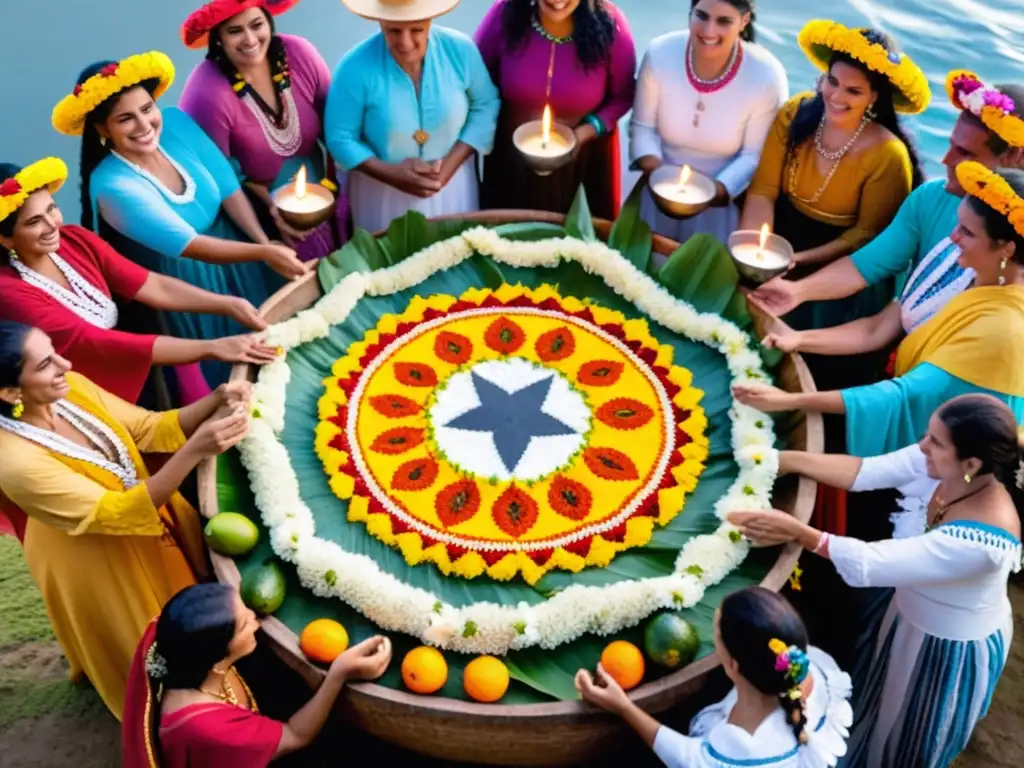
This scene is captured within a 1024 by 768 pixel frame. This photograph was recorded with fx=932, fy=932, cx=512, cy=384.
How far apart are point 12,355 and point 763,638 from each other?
75.0 inches

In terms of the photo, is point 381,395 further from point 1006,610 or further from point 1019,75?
point 1019,75

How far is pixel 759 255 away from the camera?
10.2 ft

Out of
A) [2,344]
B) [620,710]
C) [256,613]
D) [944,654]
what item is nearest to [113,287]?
[2,344]

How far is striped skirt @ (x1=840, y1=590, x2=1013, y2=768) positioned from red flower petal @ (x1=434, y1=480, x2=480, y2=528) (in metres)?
1.23

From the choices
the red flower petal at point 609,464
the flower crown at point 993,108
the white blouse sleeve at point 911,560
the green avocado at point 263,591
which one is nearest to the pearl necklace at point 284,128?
the red flower petal at point 609,464

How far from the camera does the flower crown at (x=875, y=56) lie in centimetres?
314

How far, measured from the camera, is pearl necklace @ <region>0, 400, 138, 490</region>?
7.97ft

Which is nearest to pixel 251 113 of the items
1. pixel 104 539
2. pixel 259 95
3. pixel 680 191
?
pixel 259 95

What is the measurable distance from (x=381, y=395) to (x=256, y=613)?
0.87 meters

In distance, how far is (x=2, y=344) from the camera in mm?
2324

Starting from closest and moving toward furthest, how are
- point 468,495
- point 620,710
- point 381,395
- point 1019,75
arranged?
point 620,710 → point 468,495 → point 381,395 → point 1019,75

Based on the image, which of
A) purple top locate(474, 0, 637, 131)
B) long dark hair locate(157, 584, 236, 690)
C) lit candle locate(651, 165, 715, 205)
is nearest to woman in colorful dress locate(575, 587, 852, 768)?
long dark hair locate(157, 584, 236, 690)

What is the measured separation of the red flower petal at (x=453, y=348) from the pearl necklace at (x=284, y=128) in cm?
113

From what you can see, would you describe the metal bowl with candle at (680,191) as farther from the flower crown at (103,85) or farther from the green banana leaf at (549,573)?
the flower crown at (103,85)
